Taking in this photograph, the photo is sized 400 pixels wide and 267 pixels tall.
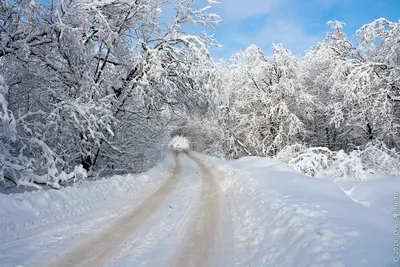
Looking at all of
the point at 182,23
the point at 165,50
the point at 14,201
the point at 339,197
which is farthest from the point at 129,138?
the point at 339,197

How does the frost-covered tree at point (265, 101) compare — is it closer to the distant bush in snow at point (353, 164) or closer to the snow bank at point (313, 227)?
the distant bush in snow at point (353, 164)

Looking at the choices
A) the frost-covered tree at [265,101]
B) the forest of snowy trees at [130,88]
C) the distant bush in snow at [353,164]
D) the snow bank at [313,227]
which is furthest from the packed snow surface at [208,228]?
the frost-covered tree at [265,101]

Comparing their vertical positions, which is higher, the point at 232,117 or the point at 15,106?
the point at 232,117

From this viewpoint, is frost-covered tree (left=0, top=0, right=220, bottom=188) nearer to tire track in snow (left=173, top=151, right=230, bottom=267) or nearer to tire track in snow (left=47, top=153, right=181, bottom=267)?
tire track in snow (left=47, top=153, right=181, bottom=267)

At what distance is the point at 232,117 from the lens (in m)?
23.1

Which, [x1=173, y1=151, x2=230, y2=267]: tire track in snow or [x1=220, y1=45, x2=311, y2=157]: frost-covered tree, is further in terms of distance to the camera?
[x1=220, y1=45, x2=311, y2=157]: frost-covered tree

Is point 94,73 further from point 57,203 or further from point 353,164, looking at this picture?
point 353,164

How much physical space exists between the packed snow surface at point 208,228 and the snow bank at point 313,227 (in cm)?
1

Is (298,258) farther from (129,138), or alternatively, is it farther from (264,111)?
(264,111)

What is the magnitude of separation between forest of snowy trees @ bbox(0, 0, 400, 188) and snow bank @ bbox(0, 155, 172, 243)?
48 centimetres

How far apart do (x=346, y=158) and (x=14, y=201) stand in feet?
40.6

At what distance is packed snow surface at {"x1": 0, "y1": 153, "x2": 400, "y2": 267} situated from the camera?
368cm

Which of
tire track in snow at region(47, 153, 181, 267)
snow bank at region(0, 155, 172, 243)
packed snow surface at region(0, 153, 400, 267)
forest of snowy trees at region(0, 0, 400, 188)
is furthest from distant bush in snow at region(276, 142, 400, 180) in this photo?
tire track in snow at region(47, 153, 181, 267)

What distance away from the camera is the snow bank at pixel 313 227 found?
10.7 feet
